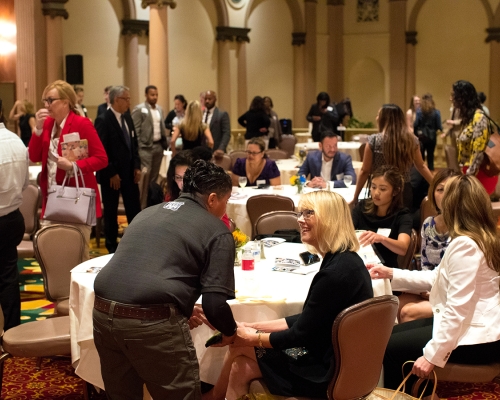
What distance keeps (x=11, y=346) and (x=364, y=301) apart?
2001 mm

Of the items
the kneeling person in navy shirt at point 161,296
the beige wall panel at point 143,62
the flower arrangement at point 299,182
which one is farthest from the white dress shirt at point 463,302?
the beige wall panel at point 143,62

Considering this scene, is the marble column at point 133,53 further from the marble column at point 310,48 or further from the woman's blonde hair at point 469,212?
the woman's blonde hair at point 469,212

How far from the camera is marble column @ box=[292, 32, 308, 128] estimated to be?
17750mm

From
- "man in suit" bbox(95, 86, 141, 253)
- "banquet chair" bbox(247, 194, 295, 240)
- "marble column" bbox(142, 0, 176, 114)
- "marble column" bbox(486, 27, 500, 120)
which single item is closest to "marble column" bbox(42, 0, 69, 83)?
"marble column" bbox(142, 0, 176, 114)

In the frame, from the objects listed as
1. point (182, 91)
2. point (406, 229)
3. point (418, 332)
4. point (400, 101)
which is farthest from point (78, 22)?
point (418, 332)

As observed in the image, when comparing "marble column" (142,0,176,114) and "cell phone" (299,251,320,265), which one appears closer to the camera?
"cell phone" (299,251,320,265)

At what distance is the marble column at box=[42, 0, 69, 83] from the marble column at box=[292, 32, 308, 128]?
677 cm

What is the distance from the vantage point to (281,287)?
3.69 m

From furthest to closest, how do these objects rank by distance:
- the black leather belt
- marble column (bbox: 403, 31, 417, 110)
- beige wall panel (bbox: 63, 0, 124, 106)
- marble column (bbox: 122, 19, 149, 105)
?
1. marble column (bbox: 403, 31, 417, 110)
2. marble column (bbox: 122, 19, 149, 105)
3. beige wall panel (bbox: 63, 0, 124, 106)
4. the black leather belt

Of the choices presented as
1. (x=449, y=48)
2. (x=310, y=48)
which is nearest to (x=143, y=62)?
(x=310, y=48)

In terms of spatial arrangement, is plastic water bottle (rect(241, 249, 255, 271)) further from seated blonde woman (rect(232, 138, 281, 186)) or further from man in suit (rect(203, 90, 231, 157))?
man in suit (rect(203, 90, 231, 157))

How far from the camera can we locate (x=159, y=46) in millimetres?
12195

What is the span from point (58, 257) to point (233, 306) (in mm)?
1581

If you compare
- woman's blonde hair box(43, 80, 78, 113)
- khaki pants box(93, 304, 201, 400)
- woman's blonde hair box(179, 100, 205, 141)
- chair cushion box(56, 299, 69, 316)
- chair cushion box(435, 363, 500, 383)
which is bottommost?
chair cushion box(435, 363, 500, 383)
